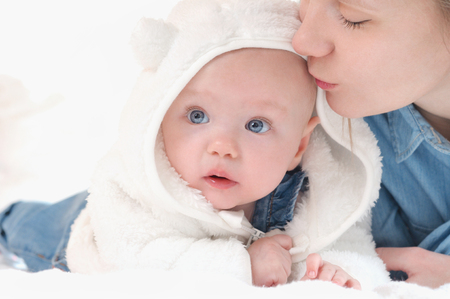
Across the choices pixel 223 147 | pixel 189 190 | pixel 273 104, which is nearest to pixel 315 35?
pixel 273 104

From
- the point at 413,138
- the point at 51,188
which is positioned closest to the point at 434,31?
the point at 413,138

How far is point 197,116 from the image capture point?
3.22ft

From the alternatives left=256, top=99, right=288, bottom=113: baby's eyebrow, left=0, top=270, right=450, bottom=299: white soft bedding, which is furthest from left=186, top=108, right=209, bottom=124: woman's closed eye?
left=0, top=270, right=450, bottom=299: white soft bedding

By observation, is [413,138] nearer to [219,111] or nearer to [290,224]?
[290,224]

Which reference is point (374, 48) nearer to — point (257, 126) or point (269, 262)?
point (257, 126)

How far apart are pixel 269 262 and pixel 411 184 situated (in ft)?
2.09

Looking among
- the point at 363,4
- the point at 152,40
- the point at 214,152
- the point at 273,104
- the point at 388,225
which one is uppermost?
the point at 363,4

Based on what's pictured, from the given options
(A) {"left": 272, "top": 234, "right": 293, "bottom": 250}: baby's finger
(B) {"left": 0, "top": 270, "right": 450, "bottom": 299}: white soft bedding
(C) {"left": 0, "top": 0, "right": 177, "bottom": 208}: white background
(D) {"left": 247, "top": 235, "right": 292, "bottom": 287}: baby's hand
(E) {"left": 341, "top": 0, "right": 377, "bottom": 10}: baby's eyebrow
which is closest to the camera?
(B) {"left": 0, "top": 270, "right": 450, "bottom": 299}: white soft bedding

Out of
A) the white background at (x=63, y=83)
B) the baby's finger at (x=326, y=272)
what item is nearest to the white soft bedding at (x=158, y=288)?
the baby's finger at (x=326, y=272)

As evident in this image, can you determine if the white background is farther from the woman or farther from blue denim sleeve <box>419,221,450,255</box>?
blue denim sleeve <box>419,221,450,255</box>

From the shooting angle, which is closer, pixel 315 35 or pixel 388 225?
pixel 315 35

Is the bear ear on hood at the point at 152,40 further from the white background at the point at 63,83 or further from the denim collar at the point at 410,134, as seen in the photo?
the white background at the point at 63,83

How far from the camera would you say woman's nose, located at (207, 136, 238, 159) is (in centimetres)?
92

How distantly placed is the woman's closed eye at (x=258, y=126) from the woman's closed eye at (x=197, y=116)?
99 mm
